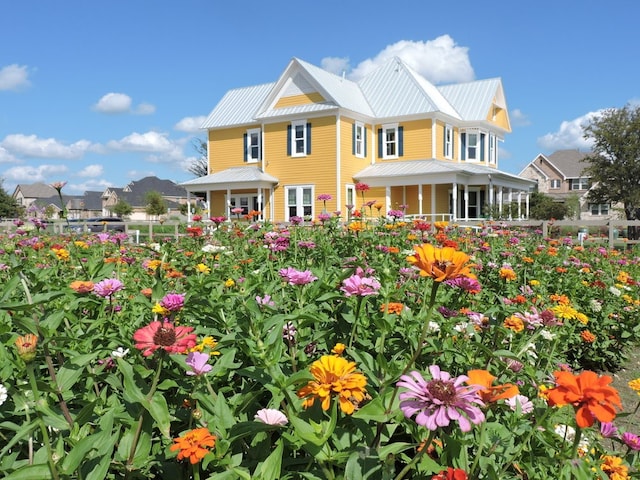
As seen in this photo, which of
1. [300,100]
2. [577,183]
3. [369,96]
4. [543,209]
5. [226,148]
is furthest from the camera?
[577,183]

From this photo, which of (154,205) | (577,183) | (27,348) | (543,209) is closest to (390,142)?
(543,209)

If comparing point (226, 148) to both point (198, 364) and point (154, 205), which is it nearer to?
point (198, 364)

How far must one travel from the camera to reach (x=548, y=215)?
121 feet

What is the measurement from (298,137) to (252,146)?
301cm

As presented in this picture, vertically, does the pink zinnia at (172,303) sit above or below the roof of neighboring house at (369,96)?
below

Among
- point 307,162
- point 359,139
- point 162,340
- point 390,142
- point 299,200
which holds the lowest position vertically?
point 162,340

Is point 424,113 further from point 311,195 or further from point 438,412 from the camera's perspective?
point 438,412

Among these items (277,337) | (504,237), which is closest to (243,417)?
(277,337)

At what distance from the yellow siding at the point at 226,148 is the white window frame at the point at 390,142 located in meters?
6.47

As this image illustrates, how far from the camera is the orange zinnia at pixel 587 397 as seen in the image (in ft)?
3.38

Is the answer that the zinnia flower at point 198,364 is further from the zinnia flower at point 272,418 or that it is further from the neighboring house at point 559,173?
the neighboring house at point 559,173

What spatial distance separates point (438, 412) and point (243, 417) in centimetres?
74

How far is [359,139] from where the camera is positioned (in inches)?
962

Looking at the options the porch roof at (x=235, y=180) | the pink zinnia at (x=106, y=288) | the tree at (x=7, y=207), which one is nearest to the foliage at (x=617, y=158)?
the porch roof at (x=235, y=180)
